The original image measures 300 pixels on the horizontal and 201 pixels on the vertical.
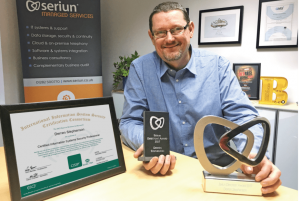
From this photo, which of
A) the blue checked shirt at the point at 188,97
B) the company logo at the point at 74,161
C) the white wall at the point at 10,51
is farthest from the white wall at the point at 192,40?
the company logo at the point at 74,161

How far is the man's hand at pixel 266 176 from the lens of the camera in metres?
0.71

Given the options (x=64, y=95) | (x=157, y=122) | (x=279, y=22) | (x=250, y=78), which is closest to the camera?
(x=157, y=122)

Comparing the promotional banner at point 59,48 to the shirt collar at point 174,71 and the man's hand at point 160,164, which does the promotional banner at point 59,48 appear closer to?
the shirt collar at point 174,71

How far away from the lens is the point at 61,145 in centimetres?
73

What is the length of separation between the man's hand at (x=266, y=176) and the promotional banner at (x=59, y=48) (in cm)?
267

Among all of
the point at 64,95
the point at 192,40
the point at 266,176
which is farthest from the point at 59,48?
the point at 266,176

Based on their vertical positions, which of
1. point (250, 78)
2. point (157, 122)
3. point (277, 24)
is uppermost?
point (277, 24)

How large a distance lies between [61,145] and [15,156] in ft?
0.45

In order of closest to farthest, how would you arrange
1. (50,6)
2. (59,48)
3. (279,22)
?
(279,22) → (50,6) → (59,48)

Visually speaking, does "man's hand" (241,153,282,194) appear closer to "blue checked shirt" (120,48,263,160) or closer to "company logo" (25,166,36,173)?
"blue checked shirt" (120,48,263,160)

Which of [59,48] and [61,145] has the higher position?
[59,48]

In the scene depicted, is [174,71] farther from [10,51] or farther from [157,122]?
[10,51]

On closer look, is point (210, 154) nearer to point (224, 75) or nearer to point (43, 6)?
point (224, 75)

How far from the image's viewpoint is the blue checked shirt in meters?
1.34
